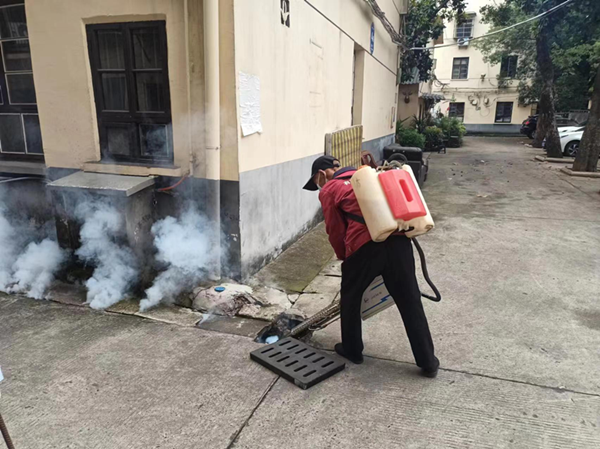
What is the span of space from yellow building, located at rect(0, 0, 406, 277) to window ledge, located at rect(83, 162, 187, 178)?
1cm

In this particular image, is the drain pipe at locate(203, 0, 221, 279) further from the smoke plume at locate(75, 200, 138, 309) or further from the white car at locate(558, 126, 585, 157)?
the white car at locate(558, 126, 585, 157)

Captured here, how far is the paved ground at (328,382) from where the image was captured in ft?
7.90

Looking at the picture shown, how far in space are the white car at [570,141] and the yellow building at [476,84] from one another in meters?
14.7

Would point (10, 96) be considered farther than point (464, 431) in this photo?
Yes

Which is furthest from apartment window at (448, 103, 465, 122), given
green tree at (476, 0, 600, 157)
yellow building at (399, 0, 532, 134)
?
green tree at (476, 0, 600, 157)

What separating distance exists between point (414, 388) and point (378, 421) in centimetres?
44

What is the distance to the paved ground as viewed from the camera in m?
2.41

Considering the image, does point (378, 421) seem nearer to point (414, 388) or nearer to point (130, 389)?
point (414, 388)

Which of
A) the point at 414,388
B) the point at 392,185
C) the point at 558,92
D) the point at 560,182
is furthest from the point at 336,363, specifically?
the point at 558,92

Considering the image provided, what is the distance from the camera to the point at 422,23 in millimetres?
14203

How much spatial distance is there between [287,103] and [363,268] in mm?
2958

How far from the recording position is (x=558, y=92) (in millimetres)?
25391

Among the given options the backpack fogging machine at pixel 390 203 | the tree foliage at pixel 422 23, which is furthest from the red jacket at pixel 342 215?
the tree foliage at pixel 422 23

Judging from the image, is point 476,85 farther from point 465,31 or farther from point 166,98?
point 166,98
